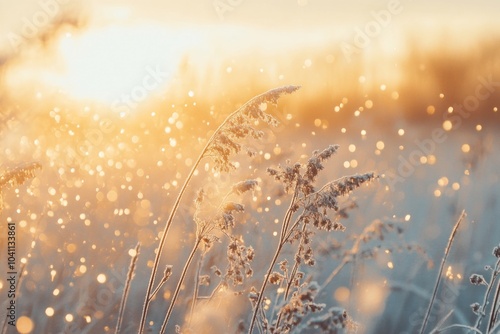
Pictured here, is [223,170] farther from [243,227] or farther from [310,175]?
[243,227]

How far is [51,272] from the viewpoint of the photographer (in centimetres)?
781

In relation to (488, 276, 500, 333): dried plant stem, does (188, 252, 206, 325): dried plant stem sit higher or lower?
lower

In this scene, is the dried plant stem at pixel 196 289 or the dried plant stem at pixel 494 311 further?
the dried plant stem at pixel 196 289

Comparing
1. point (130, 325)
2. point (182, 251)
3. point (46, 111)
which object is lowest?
point (130, 325)

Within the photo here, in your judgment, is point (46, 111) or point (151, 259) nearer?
point (151, 259)

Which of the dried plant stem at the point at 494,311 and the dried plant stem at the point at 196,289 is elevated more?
the dried plant stem at the point at 494,311

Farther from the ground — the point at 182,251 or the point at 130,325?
the point at 182,251

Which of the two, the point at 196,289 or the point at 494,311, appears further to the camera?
the point at 196,289

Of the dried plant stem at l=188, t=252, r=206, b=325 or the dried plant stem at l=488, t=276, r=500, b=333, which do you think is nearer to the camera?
the dried plant stem at l=488, t=276, r=500, b=333

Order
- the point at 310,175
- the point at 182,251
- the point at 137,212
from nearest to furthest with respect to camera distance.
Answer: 1. the point at 310,175
2. the point at 182,251
3. the point at 137,212

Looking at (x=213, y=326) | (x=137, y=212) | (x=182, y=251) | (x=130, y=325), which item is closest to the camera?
(x=213, y=326)

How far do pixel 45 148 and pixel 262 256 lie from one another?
13.1ft

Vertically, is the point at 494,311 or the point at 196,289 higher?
the point at 494,311

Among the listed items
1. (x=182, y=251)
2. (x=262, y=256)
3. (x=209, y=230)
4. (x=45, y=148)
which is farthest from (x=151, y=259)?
(x=209, y=230)
